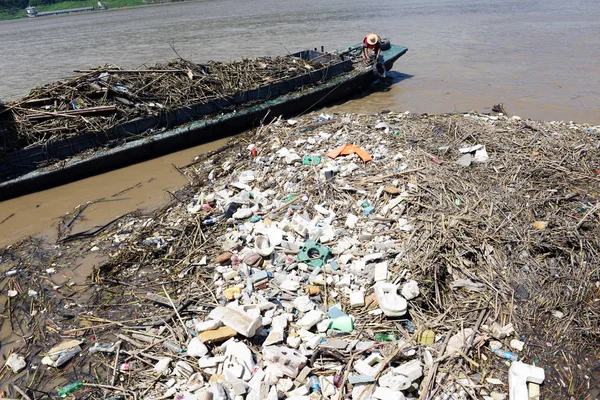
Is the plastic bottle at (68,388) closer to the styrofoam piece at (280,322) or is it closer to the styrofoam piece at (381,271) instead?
the styrofoam piece at (280,322)

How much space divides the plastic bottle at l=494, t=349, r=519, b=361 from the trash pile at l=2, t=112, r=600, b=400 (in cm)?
2

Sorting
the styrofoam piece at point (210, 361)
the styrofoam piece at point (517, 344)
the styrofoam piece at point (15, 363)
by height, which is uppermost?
the styrofoam piece at point (210, 361)

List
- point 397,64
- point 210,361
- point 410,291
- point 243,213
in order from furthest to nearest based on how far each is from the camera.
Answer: point 397,64 → point 243,213 → point 410,291 → point 210,361

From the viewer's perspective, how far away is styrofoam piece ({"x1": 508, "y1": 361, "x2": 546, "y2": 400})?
9.66 ft

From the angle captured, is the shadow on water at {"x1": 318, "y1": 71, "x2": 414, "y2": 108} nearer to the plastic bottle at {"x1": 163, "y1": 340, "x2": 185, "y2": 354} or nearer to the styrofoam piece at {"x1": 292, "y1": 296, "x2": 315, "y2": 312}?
the styrofoam piece at {"x1": 292, "y1": 296, "x2": 315, "y2": 312}

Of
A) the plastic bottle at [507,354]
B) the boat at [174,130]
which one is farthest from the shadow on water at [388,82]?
the plastic bottle at [507,354]

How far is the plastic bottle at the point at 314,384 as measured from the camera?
118 inches

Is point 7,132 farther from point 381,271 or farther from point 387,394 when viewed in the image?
point 387,394

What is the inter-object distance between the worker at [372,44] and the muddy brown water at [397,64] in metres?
1.12

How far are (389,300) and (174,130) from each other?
20.3 ft

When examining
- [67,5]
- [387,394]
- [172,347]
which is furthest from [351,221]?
[67,5]

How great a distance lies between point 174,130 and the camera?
8.21 meters

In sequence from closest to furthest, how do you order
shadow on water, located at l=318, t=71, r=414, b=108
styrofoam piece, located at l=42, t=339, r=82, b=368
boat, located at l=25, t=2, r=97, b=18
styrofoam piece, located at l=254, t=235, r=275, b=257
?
A: styrofoam piece, located at l=42, t=339, r=82, b=368 < styrofoam piece, located at l=254, t=235, r=275, b=257 < shadow on water, located at l=318, t=71, r=414, b=108 < boat, located at l=25, t=2, r=97, b=18

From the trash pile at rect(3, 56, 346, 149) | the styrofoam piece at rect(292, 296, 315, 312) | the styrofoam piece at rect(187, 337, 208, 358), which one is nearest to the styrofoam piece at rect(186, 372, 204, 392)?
the styrofoam piece at rect(187, 337, 208, 358)
